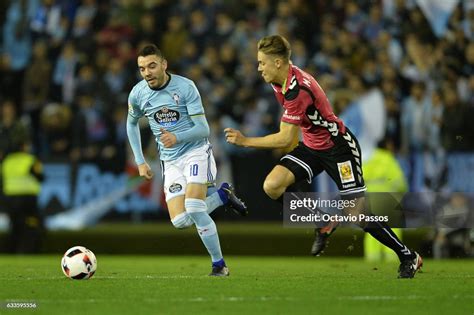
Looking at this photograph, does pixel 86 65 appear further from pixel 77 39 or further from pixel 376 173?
pixel 376 173

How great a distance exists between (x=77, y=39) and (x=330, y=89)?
5.32 metres

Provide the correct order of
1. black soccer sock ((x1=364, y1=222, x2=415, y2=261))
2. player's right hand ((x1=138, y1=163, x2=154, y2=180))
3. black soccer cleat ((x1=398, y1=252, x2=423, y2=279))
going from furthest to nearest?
player's right hand ((x1=138, y1=163, x2=154, y2=180))
black soccer cleat ((x1=398, y1=252, x2=423, y2=279))
black soccer sock ((x1=364, y1=222, x2=415, y2=261))

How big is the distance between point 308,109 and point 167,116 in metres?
1.68

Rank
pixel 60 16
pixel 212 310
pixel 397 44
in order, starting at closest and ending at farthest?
pixel 212 310 < pixel 397 44 < pixel 60 16

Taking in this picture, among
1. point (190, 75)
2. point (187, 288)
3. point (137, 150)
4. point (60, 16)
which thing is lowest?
point (187, 288)

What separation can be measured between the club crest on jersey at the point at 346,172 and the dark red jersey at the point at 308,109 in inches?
9.5

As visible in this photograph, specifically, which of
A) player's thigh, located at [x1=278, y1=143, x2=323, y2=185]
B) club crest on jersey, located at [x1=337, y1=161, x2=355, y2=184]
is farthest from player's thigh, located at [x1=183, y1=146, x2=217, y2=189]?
club crest on jersey, located at [x1=337, y1=161, x2=355, y2=184]

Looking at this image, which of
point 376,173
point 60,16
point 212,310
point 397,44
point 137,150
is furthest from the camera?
point 60,16

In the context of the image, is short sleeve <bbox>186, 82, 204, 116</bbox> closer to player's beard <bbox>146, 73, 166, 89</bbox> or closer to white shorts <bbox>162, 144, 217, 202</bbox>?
player's beard <bbox>146, 73, 166, 89</bbox>

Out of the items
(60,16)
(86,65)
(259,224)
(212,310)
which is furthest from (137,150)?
Answer: (60,16)

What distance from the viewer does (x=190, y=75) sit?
19.6m

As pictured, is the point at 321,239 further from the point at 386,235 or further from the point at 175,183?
the point at 175,183

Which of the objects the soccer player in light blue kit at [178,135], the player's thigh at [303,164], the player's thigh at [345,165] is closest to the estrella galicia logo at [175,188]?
the soccer player in light blue kit at [178,135]

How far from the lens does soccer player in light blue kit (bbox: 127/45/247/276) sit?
11359 millimetres
